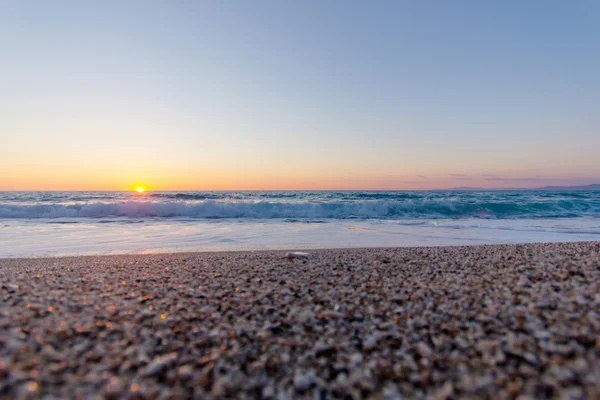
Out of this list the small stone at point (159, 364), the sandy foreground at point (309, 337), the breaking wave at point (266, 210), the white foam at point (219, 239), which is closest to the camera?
the sandy foreground at point (309, 337)

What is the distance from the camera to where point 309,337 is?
2.83 m

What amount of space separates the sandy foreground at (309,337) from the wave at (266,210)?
17616 millimetres

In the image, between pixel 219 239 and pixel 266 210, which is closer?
pixel 219 239

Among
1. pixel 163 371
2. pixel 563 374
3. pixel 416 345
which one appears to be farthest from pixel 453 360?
pixel 163 371

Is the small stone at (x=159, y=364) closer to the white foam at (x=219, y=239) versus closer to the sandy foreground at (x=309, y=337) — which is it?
the sandy foreground at (x=309, y=337)

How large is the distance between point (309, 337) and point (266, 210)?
68.5 ft

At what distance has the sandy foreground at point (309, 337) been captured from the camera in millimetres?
2123

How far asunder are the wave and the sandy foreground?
1762 cm

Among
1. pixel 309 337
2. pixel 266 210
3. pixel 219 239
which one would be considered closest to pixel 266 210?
pixel 266 210

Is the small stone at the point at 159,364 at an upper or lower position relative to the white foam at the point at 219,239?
upper

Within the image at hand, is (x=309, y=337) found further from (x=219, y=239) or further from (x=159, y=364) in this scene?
(x=219, y=239)

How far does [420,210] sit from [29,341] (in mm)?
25440

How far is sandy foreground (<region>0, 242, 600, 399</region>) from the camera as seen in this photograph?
2123mm

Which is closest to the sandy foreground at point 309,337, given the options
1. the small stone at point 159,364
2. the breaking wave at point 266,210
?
the small stone at point 159,364
